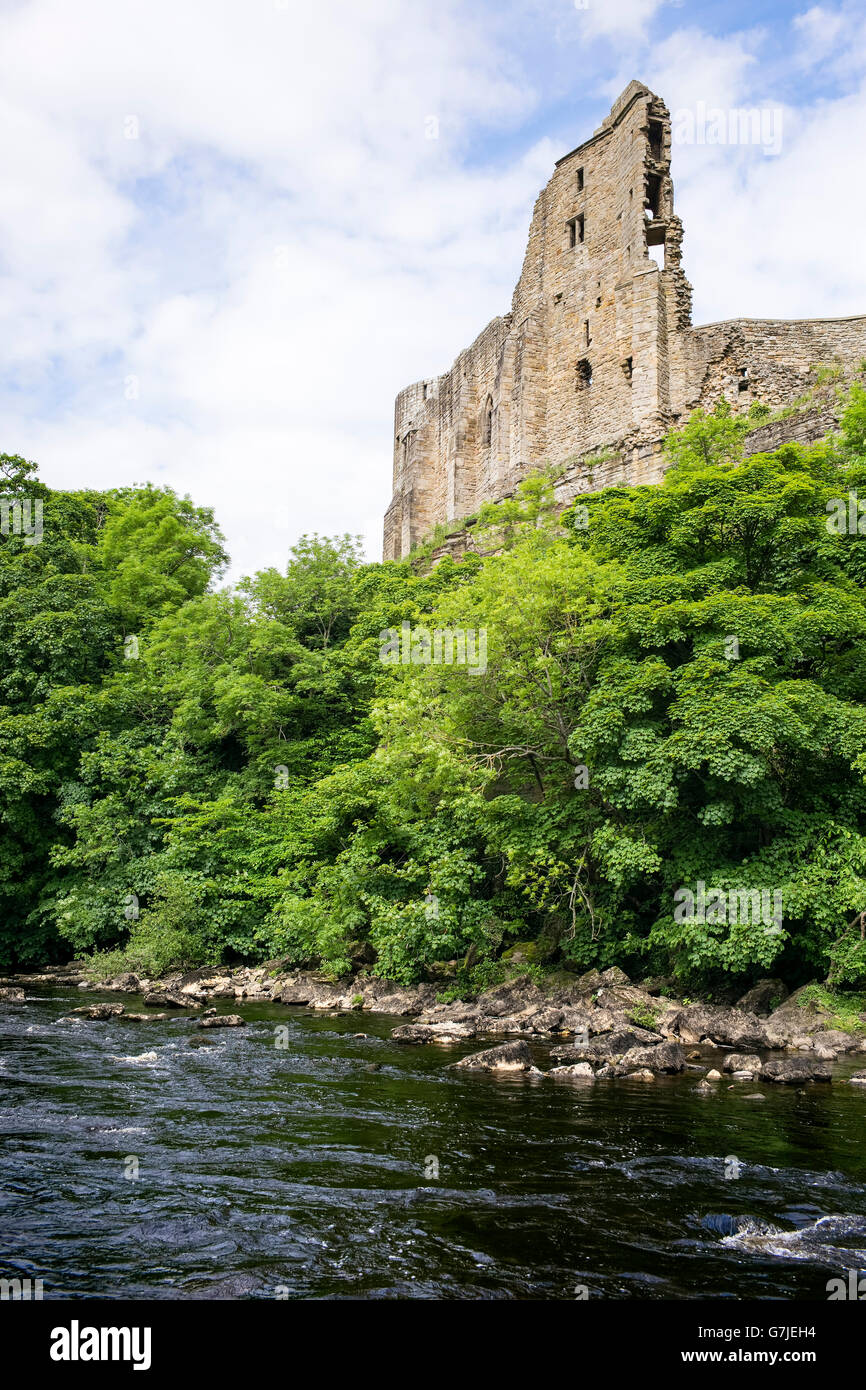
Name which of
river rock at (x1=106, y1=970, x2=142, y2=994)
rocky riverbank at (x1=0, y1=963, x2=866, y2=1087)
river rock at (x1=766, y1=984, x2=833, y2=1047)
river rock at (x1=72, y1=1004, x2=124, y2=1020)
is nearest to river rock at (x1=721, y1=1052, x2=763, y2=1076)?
rocky riverbank at (x1=0, y1=963, x2=866, y2=1087)

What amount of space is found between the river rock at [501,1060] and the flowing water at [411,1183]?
0.58 meters

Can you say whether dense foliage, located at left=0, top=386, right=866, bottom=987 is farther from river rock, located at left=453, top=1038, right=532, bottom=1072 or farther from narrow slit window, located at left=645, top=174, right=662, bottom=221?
narrow slit window, located at left=645, top=174, right=662, bottom=221

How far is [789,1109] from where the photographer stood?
10.8 metres

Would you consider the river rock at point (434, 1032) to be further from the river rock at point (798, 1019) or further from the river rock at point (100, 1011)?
the river rock at point (100, 1011)

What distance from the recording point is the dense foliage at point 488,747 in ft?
53.7

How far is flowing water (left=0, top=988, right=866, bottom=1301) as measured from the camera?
600 centimetres

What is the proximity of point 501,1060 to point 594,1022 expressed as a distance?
3359 millimetres

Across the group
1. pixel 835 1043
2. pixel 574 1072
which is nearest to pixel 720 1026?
pixel 835 1043

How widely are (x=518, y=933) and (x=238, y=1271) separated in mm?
17317

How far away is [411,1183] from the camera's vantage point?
796cm

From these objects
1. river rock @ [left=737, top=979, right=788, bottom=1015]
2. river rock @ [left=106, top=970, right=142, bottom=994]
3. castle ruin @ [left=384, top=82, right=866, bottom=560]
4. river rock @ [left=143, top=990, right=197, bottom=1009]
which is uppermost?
castle ruin @ [left=384, top=82, right=866, bottom=560]

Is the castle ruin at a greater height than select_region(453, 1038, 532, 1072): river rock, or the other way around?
the castle ruin

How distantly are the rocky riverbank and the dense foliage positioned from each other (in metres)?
0.83

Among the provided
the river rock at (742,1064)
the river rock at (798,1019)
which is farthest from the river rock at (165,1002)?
the river rock at (798,1019)
